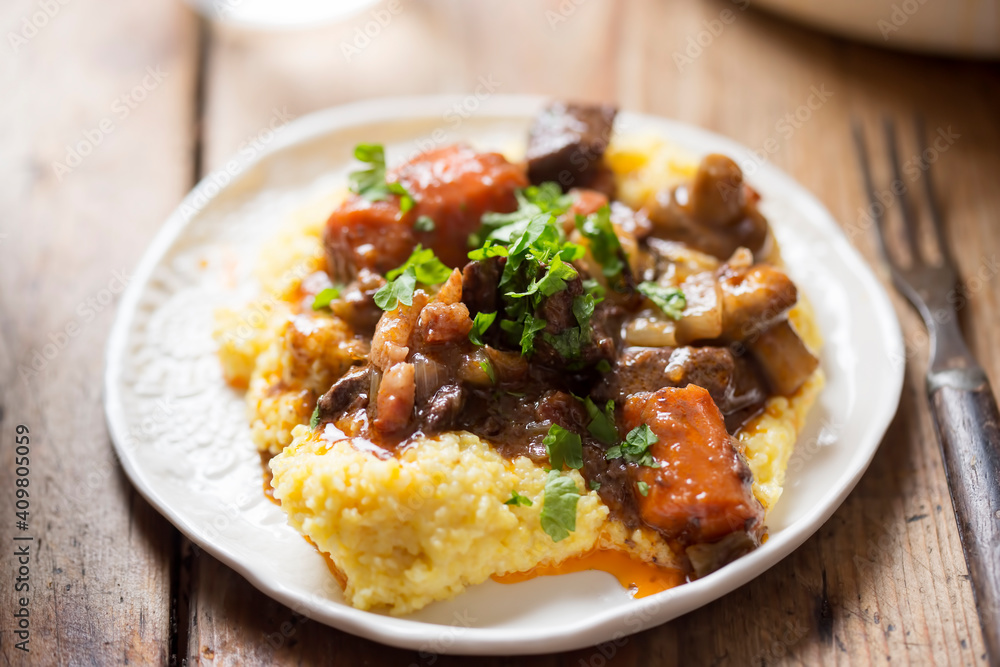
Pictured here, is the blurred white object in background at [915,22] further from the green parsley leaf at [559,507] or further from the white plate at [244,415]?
the green parsley leaf at [559,507]

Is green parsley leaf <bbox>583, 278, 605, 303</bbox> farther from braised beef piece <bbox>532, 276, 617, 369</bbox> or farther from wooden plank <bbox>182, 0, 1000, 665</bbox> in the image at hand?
wooden plank <bbox>182, 0, 1000, 665</bbox>

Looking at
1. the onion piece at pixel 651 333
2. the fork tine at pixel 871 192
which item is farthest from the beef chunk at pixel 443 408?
the fork tine at pixel 871 192

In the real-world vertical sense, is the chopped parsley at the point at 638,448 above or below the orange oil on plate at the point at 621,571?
above

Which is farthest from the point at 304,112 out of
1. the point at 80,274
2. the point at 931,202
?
the point at 931,202

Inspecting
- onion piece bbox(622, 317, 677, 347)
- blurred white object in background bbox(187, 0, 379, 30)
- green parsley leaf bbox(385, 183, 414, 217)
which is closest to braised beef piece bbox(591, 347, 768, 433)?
onion piece bbox(622, 317, 677, 347)

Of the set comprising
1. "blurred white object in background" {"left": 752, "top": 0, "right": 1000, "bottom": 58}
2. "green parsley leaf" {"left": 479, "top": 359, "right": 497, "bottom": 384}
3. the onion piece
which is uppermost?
"blurred white object in background" {"left": 752, "top": 0, "right": 1000, "bottom": 58}

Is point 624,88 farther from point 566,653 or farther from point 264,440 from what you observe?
point 566,653

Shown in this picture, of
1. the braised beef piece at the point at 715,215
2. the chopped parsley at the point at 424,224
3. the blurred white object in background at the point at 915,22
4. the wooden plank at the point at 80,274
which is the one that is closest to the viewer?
the wooden plank at the point at 80,274

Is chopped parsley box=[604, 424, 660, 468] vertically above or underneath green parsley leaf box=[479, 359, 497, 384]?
underneath
